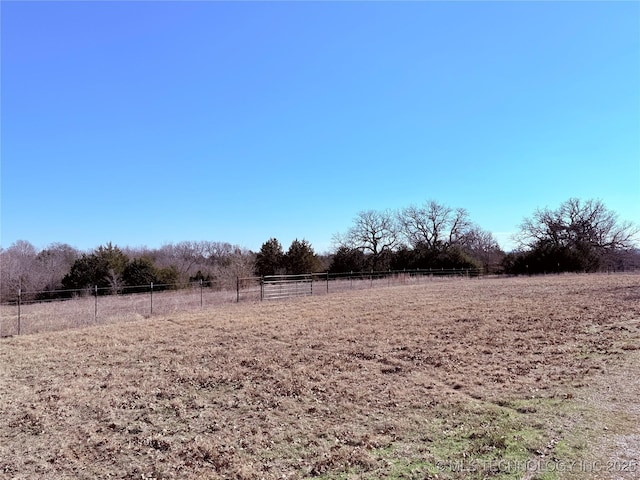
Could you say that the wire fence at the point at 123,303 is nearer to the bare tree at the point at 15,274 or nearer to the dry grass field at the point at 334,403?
the bare tree at the point at 15,274

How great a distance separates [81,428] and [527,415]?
5108mm

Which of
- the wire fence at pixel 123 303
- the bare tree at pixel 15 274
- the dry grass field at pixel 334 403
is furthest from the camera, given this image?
the bare tree at pixel 15 274

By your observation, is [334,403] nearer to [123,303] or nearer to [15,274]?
[123,303]

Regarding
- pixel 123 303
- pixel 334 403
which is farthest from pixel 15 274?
pixel 334 403

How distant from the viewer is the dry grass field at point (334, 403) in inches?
136

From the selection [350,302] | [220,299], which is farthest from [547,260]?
[220,299]

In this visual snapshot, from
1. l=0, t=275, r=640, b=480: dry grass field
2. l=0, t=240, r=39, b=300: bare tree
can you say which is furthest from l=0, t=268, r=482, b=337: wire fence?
l=0, t=275, r=640, b=480: dry grass field

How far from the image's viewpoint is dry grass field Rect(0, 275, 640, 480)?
347cm

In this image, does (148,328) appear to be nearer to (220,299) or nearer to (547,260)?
(220,299)

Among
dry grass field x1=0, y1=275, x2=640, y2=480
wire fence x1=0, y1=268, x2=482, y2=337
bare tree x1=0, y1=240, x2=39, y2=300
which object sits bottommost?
dry grass field x1=0, y1=275, x2=640, y2=480

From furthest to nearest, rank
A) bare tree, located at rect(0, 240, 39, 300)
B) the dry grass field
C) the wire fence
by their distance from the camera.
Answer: bare tree, located at rect(0, 240, 39, 300)
the wire fence
the dry grass field

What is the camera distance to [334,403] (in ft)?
16.4

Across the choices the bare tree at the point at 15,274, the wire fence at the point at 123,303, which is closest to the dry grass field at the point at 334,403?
the wire fence at the point at 123,303

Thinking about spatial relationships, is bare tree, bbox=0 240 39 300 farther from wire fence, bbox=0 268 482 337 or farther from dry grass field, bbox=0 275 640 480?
dry grass field, bbox=0 275 640 480
